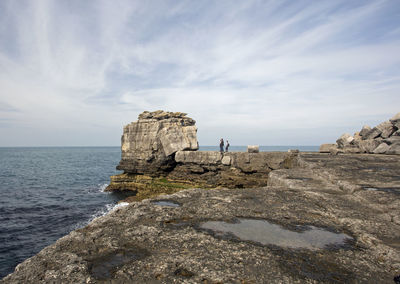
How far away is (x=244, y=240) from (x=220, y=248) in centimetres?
41

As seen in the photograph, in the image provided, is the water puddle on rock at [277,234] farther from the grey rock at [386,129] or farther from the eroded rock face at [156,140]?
the eroded rock face at [156,140]

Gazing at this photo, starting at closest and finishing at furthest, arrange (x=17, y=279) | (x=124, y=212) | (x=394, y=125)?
(x=17, y=279), (x=124, y=212), (x=394, y=125)

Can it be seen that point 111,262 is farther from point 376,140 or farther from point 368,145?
point 376,140

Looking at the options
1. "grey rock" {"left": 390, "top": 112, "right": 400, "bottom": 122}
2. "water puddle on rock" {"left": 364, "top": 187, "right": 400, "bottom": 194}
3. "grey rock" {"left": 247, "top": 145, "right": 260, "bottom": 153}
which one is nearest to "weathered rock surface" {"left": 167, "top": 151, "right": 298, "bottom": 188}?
"grey rock" {"left": 247, "top": 145, "right": 260, "bottom": 153}

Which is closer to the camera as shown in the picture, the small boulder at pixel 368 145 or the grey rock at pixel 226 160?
the small boulder at pixel 368 145

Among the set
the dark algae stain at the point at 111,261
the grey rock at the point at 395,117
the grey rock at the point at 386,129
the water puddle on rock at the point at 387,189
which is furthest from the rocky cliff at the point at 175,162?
the dark algae stain at the point at 111,261

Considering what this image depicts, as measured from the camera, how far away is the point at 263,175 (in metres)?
17.6

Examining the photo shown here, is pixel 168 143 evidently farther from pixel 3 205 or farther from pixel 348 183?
pixel 348 183

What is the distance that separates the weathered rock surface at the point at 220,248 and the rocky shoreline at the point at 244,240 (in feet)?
0.04

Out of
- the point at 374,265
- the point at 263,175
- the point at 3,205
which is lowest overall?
the point at 3,205

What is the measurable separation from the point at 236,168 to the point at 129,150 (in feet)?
43.2

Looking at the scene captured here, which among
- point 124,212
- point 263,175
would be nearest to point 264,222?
point 124,212

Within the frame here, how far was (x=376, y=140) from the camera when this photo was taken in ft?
49.7

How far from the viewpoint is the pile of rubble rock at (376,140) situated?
44.6 ft
